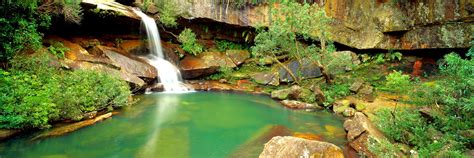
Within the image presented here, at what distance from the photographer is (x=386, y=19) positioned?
15188mm

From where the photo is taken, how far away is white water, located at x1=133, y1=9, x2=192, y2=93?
16.2 metres

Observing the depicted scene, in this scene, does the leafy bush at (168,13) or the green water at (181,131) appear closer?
the green water at (181,131)

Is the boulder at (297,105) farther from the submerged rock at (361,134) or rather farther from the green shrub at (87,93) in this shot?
the green shrub at (87,93)

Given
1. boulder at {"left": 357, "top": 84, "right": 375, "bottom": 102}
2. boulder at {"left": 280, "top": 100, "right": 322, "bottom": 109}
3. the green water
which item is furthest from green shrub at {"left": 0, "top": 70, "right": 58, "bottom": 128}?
boulder at {"left": 357, "top": 84, "right": 375, "bottom": 102}

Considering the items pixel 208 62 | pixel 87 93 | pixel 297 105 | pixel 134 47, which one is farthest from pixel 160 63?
pixel 297 105

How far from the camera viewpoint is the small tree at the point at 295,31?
41.3 ft

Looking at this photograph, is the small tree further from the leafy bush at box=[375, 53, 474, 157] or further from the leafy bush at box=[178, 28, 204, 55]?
the leafy bush at box=[375, 53, 474, 157]

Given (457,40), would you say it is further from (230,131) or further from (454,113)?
(230,131)

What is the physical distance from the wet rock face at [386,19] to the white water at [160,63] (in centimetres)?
212

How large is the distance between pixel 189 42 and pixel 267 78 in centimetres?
507

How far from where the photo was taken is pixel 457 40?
45.2ft

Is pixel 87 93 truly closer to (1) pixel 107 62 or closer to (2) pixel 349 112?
(1) pixel 107 62

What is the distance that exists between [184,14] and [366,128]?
12.7 m

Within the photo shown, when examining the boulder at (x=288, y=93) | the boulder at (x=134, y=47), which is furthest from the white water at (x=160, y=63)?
the boulder at (x=288, y=93)
